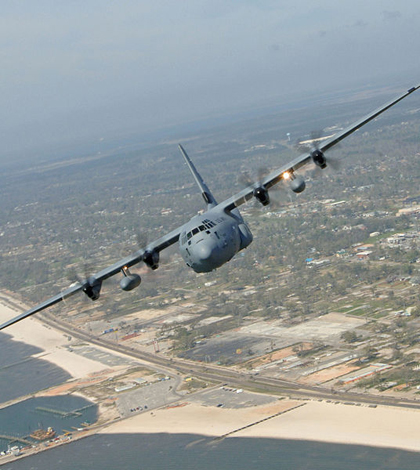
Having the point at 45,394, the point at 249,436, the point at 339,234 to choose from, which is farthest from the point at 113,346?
the point at 339,234

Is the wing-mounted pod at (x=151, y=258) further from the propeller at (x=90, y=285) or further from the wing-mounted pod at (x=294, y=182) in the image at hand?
the wing-mounted pod at (x=294, y=182)

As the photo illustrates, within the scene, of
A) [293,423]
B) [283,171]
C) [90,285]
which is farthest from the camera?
[293,423]

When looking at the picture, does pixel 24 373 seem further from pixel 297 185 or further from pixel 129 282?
pixel 297 185

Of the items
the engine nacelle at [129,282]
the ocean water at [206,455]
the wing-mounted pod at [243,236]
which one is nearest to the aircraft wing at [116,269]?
the engine nacelle at [129,282]

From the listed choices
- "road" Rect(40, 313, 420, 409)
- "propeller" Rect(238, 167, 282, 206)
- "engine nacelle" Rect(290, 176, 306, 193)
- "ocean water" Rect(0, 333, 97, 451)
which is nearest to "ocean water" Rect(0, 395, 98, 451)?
"ocean water" Rect(0, 333, 97, 451)

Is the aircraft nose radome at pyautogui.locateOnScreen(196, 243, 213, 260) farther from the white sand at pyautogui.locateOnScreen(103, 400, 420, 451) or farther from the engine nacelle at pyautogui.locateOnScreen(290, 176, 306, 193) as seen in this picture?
the white sand at pyautogui.locateOnScreen(103, 400, 420, 451)

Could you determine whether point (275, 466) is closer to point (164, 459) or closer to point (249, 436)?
point (249, 436)

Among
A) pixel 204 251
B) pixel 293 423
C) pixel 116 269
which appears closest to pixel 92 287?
pixel 116 269
